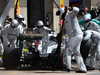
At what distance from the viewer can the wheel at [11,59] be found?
36.4 ft

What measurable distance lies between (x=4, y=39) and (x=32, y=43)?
3.44 feet

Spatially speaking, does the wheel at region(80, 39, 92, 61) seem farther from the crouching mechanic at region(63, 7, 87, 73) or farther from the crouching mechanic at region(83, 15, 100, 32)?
the crouching mechanic at region(83, 15, 100, 32)

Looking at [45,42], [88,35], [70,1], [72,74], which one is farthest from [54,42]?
[70,1]

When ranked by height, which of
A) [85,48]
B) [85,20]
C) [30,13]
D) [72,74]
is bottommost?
[72,74]

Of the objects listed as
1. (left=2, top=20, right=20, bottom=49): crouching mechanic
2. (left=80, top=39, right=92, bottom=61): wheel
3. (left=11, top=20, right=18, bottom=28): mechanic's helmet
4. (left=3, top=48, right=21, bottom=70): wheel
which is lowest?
(left=3, top=48, right=21, bottom=70): wheel

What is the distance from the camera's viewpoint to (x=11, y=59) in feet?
36.5

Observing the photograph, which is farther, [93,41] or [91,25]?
[91,25]

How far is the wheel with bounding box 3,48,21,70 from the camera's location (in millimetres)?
11102

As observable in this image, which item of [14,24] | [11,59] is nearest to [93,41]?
[11,59]

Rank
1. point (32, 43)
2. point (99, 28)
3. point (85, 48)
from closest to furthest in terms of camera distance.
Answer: point (85, 48)
point (99, 28)
point (32, 43)

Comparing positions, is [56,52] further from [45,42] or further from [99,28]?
[99,28]

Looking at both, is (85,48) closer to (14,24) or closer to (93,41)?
(93,41)

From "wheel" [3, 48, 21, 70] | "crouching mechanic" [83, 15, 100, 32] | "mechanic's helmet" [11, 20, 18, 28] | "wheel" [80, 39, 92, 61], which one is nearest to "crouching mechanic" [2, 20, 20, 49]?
"mechanic's helmet" [11, 20, 18, 28]

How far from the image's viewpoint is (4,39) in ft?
42.2
